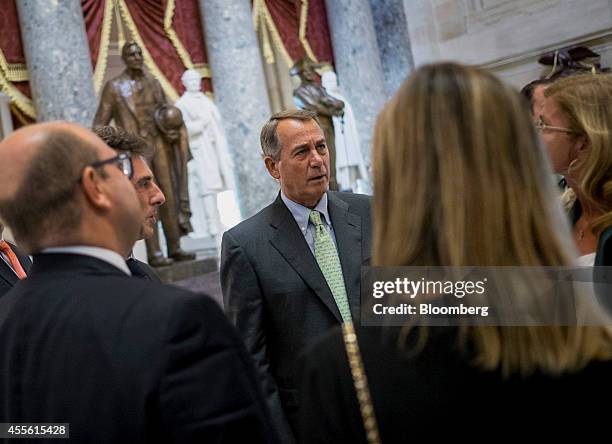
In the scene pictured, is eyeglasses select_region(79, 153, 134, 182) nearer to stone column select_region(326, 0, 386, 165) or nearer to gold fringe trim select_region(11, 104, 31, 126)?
gold fringe trim select_region(11, 104, 31, 126)

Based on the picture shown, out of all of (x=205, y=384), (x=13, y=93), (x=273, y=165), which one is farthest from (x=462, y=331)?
(x=13, y=93)

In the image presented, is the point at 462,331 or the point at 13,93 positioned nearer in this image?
the point at 462,331

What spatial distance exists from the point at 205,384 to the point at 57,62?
6.78 metres

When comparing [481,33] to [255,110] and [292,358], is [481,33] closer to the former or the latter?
[255,110]

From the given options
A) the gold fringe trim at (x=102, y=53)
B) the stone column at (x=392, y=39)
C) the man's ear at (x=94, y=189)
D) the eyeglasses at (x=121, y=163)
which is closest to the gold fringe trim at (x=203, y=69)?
the gold fringe trim at (x=102, y=53)

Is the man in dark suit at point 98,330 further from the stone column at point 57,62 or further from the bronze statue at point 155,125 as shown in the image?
the stone column at point 57,62

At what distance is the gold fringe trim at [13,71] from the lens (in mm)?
8117

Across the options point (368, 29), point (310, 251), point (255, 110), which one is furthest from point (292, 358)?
point (368, 29)

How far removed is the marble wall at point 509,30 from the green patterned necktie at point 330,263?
501cm

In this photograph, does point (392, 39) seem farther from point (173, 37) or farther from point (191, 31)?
point (173, 37)

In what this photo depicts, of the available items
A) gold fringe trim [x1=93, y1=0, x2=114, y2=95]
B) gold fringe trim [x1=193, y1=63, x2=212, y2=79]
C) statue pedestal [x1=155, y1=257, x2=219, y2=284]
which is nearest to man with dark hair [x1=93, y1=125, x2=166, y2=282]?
statue pedestal [x1=155, y1=257, x2=219, y2=284]

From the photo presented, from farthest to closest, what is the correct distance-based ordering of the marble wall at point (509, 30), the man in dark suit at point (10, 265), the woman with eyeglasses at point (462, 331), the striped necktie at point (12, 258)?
the marble wall at point (509, 30), the striped necktie at point (12, 258), the man in dark suit at point (10, 265), the woman with eyeglasses at point (462, 331)

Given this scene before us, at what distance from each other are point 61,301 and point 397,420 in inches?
25.4

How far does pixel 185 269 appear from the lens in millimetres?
7328
